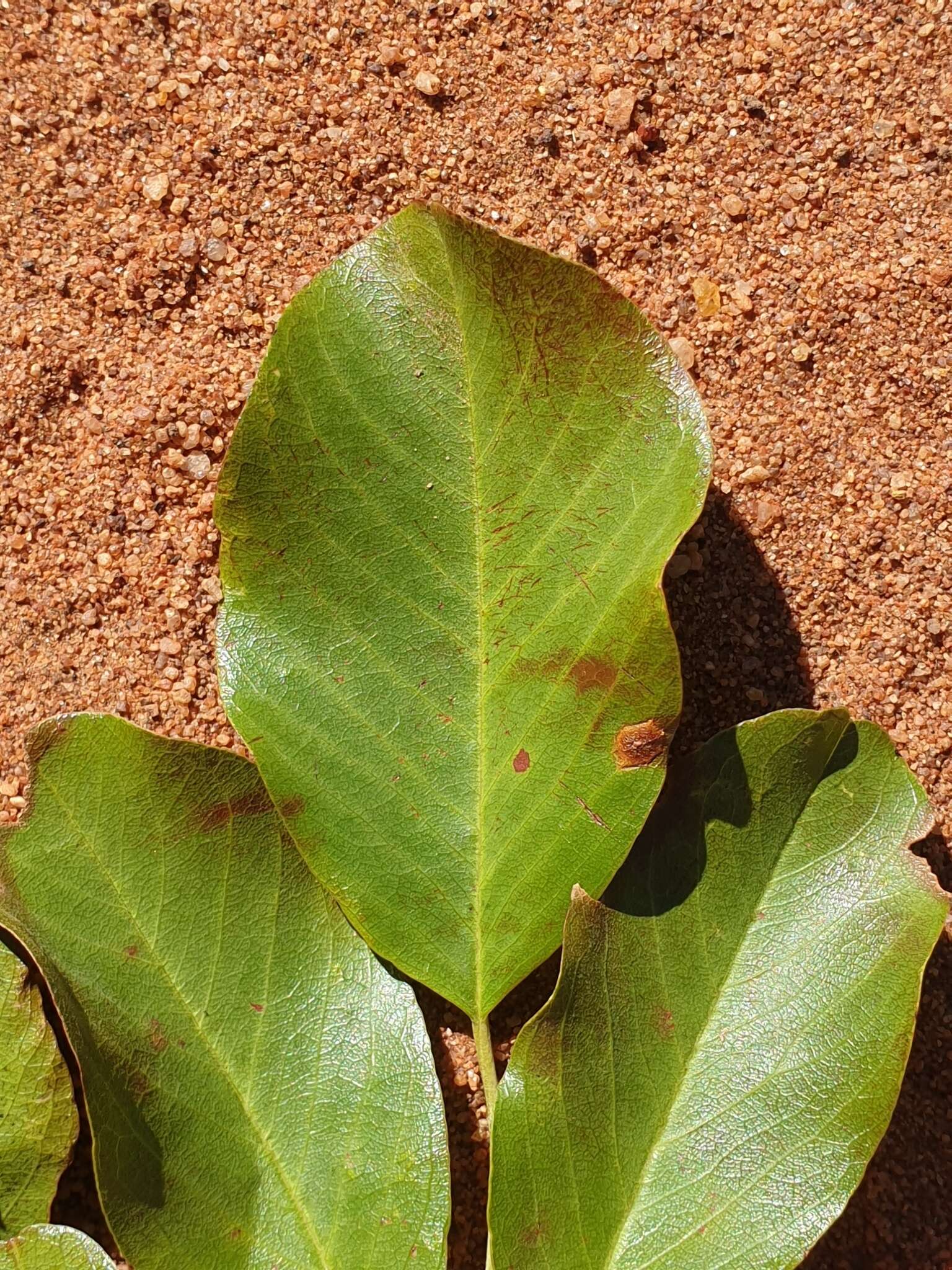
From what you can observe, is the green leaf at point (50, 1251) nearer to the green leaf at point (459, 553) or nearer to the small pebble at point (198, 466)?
the green leaf at point (459, 553)

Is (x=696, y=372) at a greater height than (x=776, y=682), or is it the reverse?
(x=696, y=372)

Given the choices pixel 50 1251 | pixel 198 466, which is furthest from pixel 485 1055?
pixel 198 466

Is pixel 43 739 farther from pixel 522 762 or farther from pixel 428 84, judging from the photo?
pixel 428 84

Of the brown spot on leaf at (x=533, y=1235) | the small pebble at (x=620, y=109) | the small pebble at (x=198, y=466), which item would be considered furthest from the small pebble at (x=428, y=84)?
the brown spot on leaf at (x=533, y=1235)

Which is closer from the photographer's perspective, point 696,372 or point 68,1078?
point 68,1078

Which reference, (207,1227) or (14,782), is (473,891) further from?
(14,782)

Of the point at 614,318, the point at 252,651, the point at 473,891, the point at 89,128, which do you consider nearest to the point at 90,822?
the point at 252,651

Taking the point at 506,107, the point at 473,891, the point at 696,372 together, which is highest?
the point at 506,107
